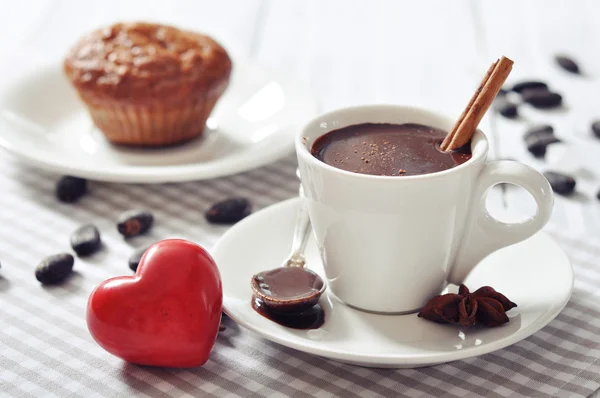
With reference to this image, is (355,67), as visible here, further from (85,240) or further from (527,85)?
(85,240)

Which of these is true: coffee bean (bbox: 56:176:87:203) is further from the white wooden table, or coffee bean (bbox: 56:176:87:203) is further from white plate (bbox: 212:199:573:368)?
white plate (bbox: 212:199:573:368)

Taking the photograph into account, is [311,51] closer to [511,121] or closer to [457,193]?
[511,121]

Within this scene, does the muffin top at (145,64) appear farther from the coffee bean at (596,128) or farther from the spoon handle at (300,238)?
the coffee bean at (596,128)

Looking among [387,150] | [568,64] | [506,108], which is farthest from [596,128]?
[387,150]

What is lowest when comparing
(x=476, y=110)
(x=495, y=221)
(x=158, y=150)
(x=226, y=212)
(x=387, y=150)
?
(x=158, y=150)

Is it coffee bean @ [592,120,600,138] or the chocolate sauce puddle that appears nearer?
the chocolate sauce puddle

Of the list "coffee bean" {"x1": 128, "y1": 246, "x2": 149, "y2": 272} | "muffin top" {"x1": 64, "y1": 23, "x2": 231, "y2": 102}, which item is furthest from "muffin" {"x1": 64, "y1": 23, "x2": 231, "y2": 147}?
"coffee bean" {"x1": 128, "y1": 246, "x2": 149, "y2": 272}

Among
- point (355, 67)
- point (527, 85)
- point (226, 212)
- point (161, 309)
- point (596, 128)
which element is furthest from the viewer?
point (355, 67)
